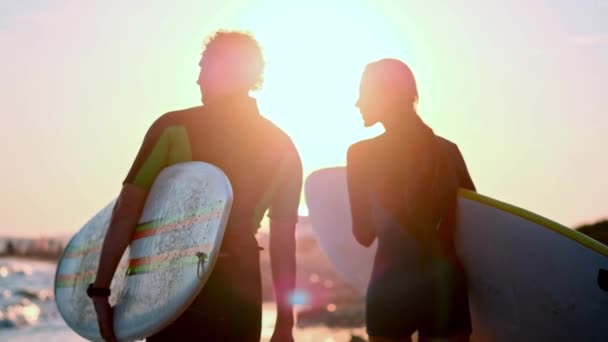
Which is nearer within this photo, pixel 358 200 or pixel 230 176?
pixel 230 176

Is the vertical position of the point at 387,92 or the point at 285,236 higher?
the point at 387,92

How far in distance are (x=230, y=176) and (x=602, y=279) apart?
2285mm

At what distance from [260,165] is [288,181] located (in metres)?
0.19

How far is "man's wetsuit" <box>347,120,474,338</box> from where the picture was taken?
4641mm

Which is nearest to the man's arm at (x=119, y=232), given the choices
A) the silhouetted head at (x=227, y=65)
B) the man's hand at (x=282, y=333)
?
the silhouetted head at (x=227, y=65)

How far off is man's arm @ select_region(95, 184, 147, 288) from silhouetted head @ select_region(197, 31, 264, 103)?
420 millimetres

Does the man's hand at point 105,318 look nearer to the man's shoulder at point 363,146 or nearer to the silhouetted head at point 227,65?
the silhouetted head at point 227,65

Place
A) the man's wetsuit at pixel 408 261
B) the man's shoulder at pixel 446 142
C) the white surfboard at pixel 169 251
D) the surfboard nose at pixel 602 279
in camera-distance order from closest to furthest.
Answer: the white surfboard at pixel 169 251 → the man's wetsuit at pixel 408 261 → the man's shoulder at pixel 446 142 → the surfboard nose at pixel 602 279

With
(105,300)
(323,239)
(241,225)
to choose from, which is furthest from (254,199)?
(323,239)

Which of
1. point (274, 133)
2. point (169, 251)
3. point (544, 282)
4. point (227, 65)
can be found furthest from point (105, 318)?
point (544, 282)

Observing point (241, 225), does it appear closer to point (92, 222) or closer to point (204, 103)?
point (204, 103)

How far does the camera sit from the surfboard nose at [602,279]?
5.65 meters

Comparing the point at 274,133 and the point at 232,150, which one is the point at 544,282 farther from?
the point at 232,150

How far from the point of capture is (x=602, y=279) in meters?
5.66
